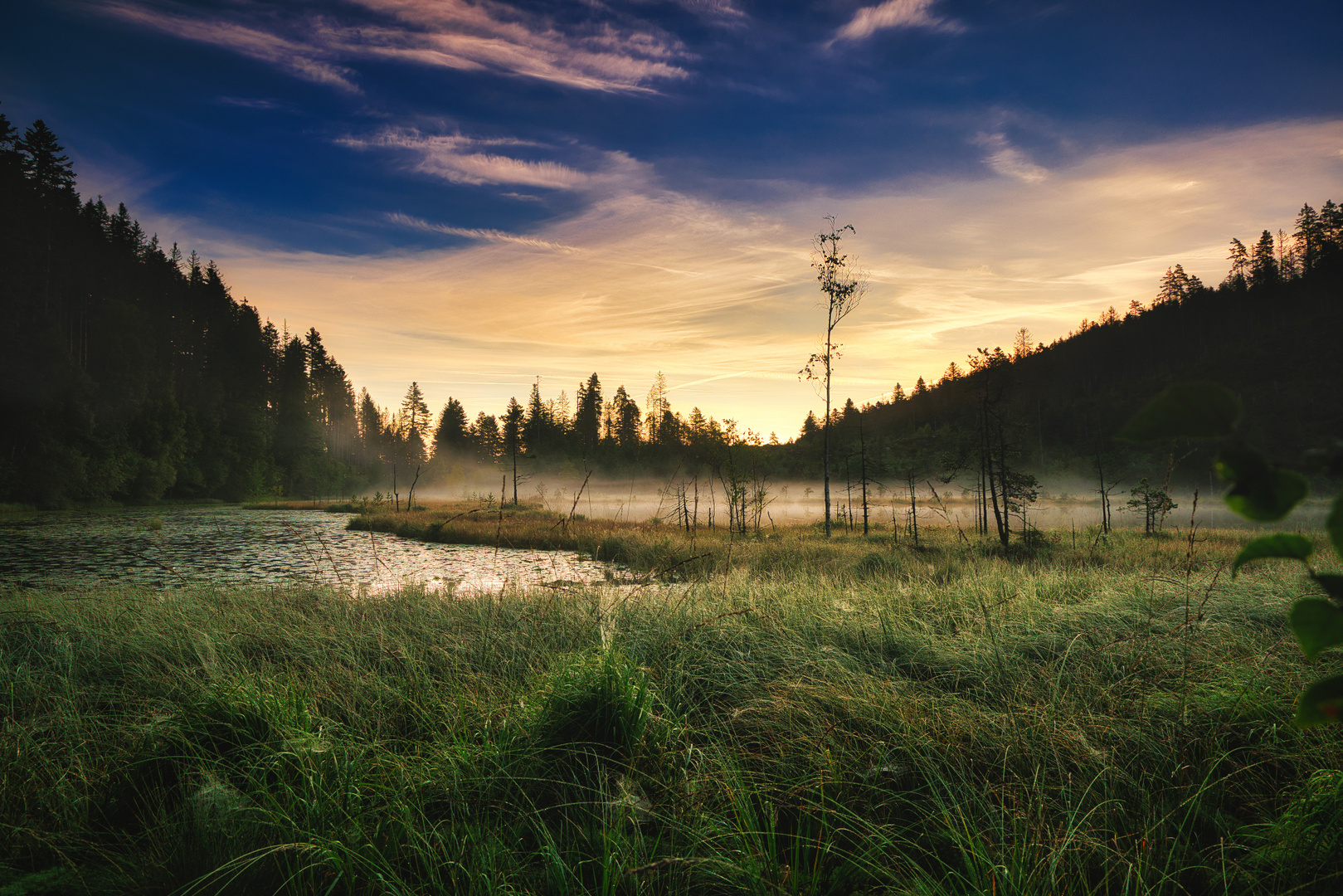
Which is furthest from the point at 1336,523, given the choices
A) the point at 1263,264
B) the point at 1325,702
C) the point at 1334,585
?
the point at 1263,264

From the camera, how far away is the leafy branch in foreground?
2.01 feet

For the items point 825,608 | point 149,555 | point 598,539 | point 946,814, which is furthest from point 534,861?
point 149,555

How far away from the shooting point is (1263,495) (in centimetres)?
68

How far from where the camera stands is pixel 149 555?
1549 centimetres

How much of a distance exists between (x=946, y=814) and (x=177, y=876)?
3.00m

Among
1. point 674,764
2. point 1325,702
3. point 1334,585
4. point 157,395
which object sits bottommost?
point 674,764

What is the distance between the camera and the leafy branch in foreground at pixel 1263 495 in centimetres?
61

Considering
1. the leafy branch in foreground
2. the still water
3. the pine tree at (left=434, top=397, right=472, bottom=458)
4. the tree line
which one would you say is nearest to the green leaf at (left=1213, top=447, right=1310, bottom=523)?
the leafy branch in foreground

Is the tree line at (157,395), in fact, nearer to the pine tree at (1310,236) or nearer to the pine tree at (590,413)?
the pine tree at (590,413)

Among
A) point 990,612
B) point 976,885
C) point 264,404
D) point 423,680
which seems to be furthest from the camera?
point 264,404

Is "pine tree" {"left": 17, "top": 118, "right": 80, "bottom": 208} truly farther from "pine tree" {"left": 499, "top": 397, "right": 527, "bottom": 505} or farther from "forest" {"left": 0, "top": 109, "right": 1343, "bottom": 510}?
"pine tree" {"left": 499, "top": 397, "right": 527, "bottom": 505}

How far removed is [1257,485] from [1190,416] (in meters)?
0.14

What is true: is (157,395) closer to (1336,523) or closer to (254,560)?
(254,560)

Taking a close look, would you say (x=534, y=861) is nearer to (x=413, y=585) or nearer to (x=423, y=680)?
(x=423, y=680)
